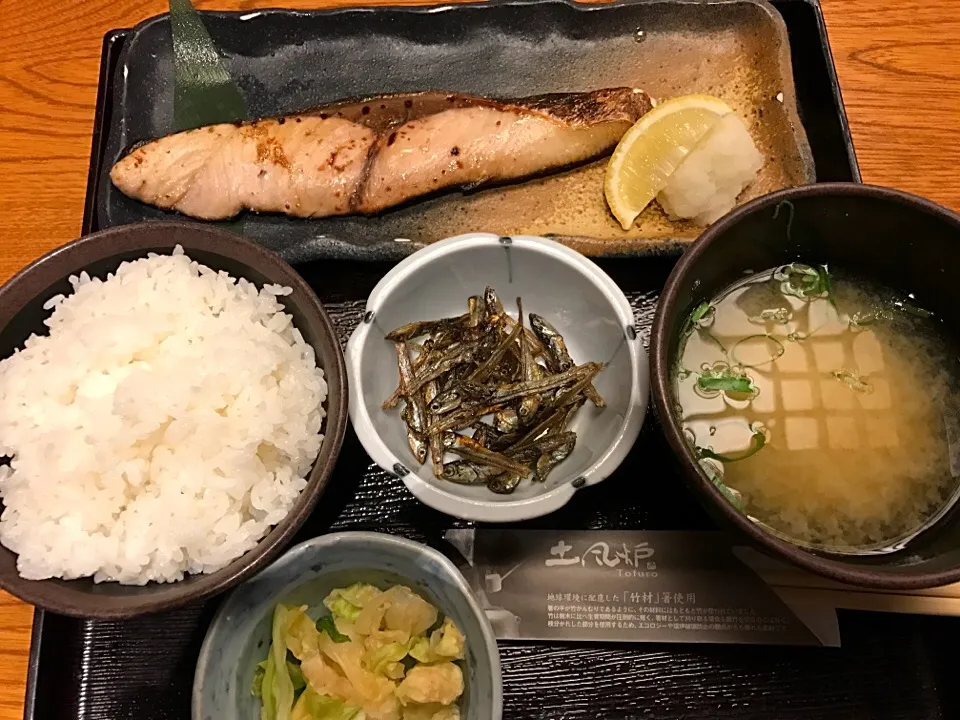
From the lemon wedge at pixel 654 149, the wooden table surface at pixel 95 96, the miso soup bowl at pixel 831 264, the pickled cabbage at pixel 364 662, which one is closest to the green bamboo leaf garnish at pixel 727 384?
the miso soup bowl at pixel 831 264

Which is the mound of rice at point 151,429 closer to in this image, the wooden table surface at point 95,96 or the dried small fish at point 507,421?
the dried small fish at point 507,421

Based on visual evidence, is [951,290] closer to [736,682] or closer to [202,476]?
[736,682]

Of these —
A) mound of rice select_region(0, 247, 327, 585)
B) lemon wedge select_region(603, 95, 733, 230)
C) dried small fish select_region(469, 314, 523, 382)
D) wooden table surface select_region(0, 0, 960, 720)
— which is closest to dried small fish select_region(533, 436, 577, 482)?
dried small fish select_region(469, 314, 523, 382)

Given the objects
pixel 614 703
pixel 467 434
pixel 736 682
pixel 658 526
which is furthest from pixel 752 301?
pixel 614 703

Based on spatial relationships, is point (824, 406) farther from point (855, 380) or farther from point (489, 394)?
point (489, 394)

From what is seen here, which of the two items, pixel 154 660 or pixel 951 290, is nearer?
pixel 951 290

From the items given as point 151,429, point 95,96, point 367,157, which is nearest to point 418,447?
point 151,429
